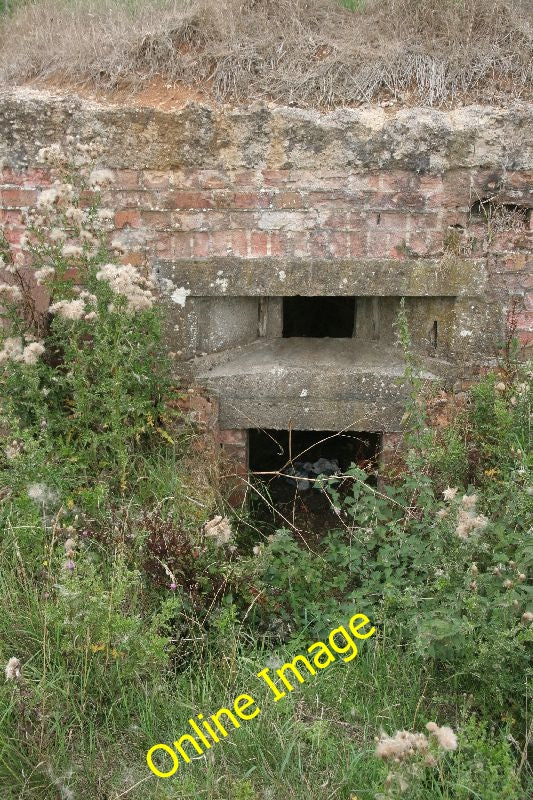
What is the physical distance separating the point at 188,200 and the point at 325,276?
32.1 inches

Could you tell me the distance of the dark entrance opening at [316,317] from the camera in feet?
18.0

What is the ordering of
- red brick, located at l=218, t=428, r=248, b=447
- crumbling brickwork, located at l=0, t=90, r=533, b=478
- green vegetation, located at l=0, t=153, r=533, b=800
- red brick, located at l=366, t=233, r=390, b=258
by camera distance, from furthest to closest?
red brick, located at l=218, t=428, r=248, b=447
red brick, located at l=366, t=233, r=390, b=258
crumbling brickwork, located at l=0, t=90, r=533, b=478
green vegetation, located at l=0, t=153, r=533, b=800

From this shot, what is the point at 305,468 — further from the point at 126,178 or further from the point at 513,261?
the point at 126,178

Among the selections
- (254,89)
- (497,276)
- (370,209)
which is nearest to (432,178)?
(370,209)

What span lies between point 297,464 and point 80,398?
6.66ft

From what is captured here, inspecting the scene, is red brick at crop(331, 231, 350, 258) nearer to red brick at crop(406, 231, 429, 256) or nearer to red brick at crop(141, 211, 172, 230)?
red brick at crop(406, 231, 429, 256)

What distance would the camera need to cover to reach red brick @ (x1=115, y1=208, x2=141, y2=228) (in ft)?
13.2

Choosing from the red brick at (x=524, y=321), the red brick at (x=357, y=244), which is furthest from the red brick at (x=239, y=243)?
the red brick at (x=524, y=321)

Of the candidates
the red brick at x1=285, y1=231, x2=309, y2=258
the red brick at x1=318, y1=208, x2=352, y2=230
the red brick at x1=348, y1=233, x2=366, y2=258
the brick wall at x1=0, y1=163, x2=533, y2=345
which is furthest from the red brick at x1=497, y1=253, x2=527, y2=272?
the red brick at x1=285, y1=231, x2=309, y2=258

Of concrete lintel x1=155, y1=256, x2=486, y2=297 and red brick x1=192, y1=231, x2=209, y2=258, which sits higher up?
red brick x1=192, y1=231, x2=209, y2=258

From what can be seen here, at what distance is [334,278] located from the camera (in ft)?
13.2

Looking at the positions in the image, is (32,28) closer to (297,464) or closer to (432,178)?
(432,178)

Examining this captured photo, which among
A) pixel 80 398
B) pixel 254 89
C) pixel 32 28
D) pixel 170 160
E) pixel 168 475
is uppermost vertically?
pixel 32 28

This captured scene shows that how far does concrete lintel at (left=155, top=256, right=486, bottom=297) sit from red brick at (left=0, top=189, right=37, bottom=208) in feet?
2.48
